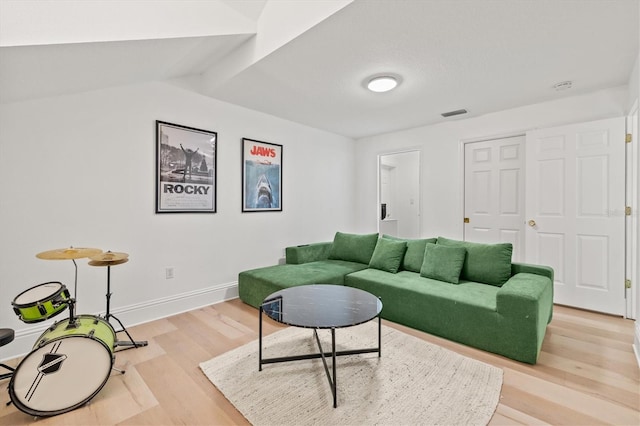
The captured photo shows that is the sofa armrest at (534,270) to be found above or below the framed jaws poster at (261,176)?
below

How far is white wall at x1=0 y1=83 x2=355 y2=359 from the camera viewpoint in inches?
86.7

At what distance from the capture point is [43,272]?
90.8 inches

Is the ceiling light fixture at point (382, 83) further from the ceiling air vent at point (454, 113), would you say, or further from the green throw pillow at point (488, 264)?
the green throw pillow at point (488, 264)

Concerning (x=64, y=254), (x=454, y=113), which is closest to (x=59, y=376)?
(x=64, y=254)

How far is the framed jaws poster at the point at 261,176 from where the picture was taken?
3.67 metres

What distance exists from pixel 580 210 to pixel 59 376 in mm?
4576

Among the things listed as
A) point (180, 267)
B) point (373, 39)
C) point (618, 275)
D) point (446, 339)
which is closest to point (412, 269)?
point (446, 339)

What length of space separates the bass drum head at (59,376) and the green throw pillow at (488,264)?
2.98 metres

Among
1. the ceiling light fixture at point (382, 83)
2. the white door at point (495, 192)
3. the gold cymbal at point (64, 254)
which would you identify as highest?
the ceiling light fixture at point (382, 83)

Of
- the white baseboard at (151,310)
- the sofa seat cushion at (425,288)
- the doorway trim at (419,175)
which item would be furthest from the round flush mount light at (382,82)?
the white baseboard at (151,310)

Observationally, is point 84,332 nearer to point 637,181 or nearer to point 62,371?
point 62,371

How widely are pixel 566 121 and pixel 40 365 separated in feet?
16.1

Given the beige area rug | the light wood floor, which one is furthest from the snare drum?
the beige area rug

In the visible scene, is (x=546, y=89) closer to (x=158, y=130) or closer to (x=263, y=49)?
(x=263, y=49)
